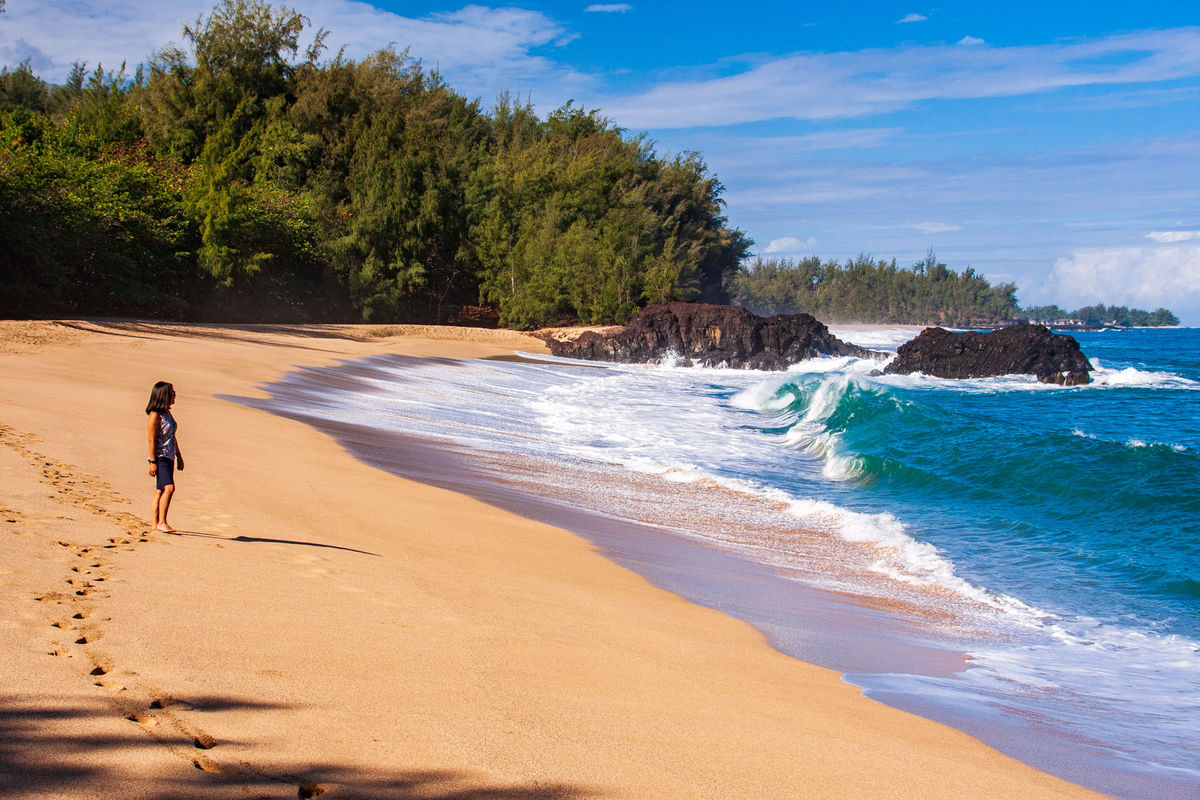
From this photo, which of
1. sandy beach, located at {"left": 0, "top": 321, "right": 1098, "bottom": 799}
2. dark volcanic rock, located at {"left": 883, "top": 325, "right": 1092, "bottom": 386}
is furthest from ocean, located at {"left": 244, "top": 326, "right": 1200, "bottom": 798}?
dark volcanic rock, located at {"left": 883, "top": 325, "right": 1092, "bottom": 386}

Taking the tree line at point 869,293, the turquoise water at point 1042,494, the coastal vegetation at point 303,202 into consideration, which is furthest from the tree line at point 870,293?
the turquoise water at point 1042,494

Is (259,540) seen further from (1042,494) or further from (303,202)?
(303,202)

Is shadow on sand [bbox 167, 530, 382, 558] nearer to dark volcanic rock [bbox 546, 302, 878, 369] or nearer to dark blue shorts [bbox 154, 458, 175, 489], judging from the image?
dark blue shorts [bbox 154, 458, 175, 489]

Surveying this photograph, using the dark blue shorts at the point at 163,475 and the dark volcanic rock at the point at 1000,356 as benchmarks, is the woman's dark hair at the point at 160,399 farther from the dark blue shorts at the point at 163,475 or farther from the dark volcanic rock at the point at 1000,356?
the dark volcanic rock at the point at 1000,356

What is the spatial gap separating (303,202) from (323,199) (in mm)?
4321

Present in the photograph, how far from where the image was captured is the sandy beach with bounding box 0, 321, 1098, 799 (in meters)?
2.85

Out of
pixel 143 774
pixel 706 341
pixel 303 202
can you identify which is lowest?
pixel 143 774

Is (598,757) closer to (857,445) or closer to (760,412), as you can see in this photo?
(857,445)

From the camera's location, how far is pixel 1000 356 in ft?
113

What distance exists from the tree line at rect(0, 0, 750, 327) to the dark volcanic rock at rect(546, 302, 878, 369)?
6839mm

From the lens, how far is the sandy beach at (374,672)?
2854 millimetres

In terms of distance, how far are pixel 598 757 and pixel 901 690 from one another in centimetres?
269

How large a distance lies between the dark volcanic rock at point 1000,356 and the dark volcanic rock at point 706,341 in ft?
15.8

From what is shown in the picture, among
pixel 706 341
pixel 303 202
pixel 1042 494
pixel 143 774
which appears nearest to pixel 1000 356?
pixel 706 341
